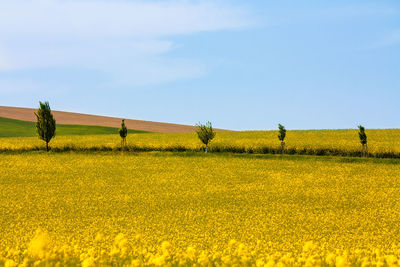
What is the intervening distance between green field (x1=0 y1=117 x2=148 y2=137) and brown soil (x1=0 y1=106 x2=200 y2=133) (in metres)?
4.78

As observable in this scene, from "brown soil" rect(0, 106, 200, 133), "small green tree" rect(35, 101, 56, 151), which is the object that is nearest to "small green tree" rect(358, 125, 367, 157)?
"small green tree" rect(35, 101, 56, 151)

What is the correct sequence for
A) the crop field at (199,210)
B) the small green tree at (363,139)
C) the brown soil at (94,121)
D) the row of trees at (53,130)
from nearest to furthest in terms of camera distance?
the crop field at (199,210) < the small green tree at (363,139) < the row of trees at (53,130) < the brown soil at (94,121)

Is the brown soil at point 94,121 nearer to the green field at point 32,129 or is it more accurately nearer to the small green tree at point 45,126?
the green field at point 32,129

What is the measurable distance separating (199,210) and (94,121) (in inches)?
3520

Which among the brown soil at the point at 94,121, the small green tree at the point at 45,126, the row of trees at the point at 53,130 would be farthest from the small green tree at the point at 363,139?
the brown soil at the point at 94,121

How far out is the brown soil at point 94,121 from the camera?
102875 millimetres

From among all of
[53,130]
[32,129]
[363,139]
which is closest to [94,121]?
[32,129]

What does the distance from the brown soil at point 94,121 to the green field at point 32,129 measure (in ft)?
15.7

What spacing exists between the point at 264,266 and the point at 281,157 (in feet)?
133

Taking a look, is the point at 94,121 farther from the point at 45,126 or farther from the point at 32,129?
the point at 45,126

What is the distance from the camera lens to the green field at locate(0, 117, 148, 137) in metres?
88.5

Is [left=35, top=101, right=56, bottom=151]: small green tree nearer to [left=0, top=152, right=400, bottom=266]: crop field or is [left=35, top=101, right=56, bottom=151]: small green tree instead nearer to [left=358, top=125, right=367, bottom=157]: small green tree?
[left=0, top=152, right=400, bottom=266]: crop field

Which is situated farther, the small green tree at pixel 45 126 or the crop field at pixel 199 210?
the small green tree at pixel 45 126

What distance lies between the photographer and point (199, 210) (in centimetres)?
2333
